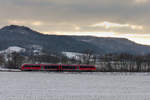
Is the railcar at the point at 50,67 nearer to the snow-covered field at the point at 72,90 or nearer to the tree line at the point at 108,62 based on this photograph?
the tree line at the point at 108,62

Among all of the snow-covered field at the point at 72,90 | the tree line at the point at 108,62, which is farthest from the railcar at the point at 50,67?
the snow-covered field at the point at 72,90

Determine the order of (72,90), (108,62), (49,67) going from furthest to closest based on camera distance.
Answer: (108,62)
(49,67)
(72,90)

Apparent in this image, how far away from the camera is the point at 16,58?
11025cm

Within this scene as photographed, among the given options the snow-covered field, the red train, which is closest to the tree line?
the red train

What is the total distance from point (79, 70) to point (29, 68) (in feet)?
47.2

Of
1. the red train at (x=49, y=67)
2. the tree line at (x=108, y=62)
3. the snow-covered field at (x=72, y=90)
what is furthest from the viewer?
the tree line at (x=108, y=62)

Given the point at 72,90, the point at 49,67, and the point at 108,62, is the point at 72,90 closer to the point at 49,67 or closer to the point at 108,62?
the point at 49,67

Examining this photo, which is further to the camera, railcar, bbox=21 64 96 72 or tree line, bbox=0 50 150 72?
tree line, bbox=0 50 150 72

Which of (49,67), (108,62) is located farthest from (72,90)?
(108,62)

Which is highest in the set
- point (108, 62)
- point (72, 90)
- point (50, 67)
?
point (108, 62)

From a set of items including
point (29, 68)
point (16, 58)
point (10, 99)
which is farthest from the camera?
point (16, 58)

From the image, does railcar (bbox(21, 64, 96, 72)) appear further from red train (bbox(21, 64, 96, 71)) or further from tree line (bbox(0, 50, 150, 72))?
tree line (bbox(0, 50, 150, 72))

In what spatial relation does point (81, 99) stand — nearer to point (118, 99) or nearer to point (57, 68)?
point (118, 99)

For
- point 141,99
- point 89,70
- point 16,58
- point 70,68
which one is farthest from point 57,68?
point 141,99
